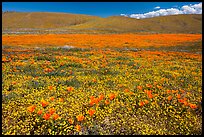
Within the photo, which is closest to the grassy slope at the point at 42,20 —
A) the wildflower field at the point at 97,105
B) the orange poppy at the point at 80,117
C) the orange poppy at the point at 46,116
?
the wildflower field at the point at 97,105

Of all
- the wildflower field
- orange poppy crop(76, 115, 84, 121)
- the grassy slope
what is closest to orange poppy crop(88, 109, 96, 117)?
the wildflower field

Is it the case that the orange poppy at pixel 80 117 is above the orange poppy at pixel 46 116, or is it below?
below

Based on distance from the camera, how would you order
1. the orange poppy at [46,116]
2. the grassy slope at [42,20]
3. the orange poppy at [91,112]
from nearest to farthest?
the orange poppy at [46,116]
the orange poppy at [91,112]
the grassy slope at [42,20]

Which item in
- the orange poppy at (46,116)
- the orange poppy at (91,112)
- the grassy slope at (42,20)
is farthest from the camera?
the grassy slope at (42,20)

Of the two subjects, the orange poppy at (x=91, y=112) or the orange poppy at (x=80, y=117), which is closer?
the orange poppy at (x=80, y=117)

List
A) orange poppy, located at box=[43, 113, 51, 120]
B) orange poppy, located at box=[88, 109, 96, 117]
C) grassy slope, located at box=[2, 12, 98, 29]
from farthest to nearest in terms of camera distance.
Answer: grassy slope, located at box=[2, 12, 98, 29], orange poppy, located at box=[88, 109, 96, 117], orange poppy, located at box=[43, 113, 51, 120]

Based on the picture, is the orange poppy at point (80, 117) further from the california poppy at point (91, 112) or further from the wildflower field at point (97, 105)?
the california poppy at point (91, 112)

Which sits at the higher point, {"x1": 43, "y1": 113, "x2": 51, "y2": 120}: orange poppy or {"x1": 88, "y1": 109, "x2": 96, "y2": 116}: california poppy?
{"x1": 43, "y1": 113, "x2": 51, "y2": 120}: orange poppy

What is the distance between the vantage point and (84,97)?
841 centimetres

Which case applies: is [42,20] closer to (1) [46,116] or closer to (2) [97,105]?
(2) [97,105]

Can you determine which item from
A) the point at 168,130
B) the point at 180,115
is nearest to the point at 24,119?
the point at 168,130

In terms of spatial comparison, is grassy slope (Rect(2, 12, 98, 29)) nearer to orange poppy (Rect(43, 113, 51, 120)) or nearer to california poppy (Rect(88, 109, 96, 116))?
california poppy (Rect(88, 109, 96, 116))

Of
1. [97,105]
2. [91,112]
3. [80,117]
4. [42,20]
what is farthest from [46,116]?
[42,20]

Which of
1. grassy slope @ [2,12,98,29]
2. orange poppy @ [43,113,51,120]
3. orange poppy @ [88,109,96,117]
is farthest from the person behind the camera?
grassy slope @ [2,12,98,29]
